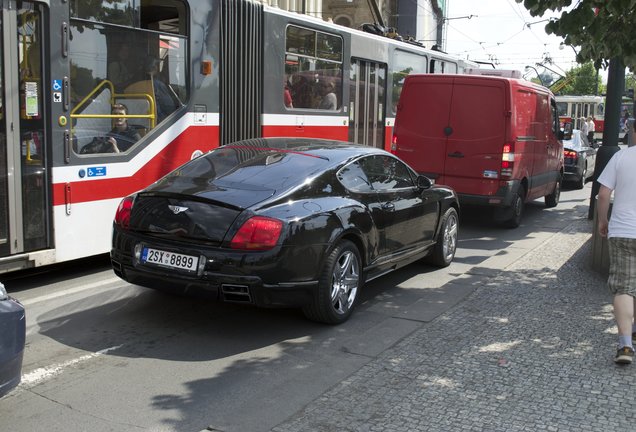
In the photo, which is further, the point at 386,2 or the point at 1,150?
the point at 386,2

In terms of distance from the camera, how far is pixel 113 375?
4754 millimetres

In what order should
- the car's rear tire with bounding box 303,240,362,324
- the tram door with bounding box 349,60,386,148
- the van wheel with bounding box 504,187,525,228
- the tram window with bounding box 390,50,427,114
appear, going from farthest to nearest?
the tram window with bounding box 390,50,427,114, the tram door with bounding box 349,60,386,148, the van wheel with bounding box 504,187,525,228, the car's rear tire with bounding box 303,240,362,324

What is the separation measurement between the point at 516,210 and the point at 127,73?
687 cm

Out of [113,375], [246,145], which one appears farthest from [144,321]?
[246,145]

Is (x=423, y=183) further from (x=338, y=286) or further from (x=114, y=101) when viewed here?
(x=114, y=101)

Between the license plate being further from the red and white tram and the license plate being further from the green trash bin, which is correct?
the green trash bin

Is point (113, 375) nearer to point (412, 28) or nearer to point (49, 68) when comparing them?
point (49, 68)

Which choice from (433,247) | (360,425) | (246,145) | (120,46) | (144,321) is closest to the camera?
(360,425)

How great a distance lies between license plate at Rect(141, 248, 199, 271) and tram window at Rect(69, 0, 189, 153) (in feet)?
6.92

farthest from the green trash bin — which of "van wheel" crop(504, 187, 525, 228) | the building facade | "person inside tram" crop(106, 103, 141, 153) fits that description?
the building facade

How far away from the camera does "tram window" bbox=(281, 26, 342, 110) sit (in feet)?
34.4

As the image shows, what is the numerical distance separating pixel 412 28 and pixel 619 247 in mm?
57307

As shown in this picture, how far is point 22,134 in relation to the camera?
652cm

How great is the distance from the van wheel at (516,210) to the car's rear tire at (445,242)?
3.11 metres
